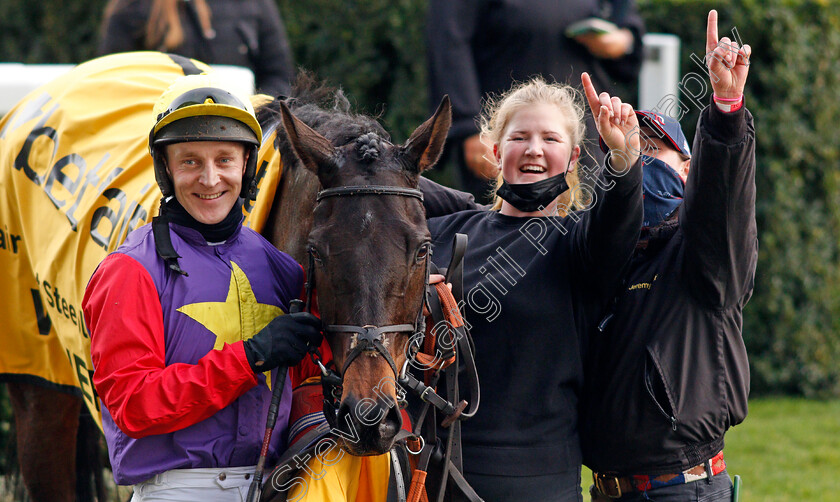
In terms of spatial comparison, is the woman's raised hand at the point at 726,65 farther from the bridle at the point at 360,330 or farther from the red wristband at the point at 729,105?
the bridle at the point at 360,330

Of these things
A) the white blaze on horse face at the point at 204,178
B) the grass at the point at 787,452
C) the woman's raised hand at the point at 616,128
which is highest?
the woman's raised hand at the point at 616,128

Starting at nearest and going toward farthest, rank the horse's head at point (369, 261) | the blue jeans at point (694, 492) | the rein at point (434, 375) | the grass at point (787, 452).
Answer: the horse's head at point (369, 261) < the rein at point (434, 375) < the blue jeans at point (694, 492) < the grass at point (787, 452)

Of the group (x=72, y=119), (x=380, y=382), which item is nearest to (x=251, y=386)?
(x=380, y=382)

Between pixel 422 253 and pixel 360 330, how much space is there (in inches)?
10.8

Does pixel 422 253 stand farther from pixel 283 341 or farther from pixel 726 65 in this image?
pixel 726 65

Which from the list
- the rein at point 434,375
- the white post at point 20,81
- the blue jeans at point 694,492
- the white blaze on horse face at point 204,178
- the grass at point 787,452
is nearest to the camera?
the rein at point 434,375

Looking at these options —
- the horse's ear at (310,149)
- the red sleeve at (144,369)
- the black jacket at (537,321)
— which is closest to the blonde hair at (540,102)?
the black jacket at (537,321)

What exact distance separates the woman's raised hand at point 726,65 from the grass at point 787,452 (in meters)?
2.80

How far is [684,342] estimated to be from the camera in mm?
2594

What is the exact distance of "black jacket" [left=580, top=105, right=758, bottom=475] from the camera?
8.25 ft

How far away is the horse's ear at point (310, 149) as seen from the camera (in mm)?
2480

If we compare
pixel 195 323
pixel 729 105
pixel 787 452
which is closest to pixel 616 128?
pixel 729 105

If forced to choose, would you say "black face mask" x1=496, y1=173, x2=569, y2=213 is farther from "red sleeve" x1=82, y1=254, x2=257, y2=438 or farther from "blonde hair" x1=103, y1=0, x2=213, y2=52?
"blonde hair" x1=103, y1=0, x2=213, y2=52

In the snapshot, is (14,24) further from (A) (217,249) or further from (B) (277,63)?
(A) (217,249)
